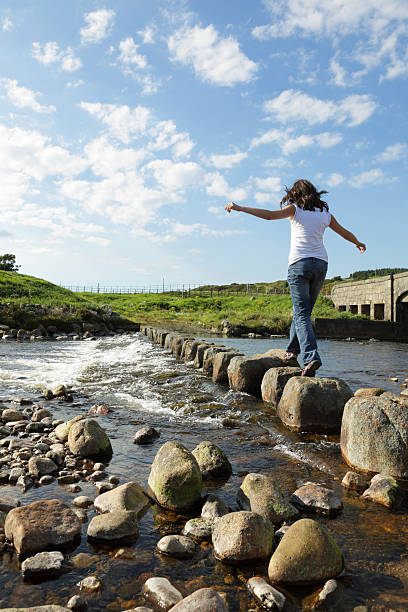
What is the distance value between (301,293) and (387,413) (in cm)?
253

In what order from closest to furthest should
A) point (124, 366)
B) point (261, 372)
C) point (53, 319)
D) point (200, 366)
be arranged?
point (261, 372)
point (200, 366)
point (124, 366)
point (53, 319)

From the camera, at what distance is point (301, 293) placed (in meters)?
5.64

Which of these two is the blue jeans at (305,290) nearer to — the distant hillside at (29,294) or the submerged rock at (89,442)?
the submerged rock at (89,442)

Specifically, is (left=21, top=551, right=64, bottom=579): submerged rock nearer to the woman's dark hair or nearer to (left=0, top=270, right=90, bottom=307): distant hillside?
the woman's dark hair

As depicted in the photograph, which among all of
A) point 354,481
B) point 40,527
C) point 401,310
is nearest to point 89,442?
point 40,527

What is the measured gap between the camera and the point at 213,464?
343 centimetres

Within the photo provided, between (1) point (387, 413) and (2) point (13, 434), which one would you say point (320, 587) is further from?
(2) point (13, 434)

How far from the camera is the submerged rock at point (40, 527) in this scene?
238 cm

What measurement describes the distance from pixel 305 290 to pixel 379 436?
2634mm

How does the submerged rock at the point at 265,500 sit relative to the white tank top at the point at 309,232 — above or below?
below

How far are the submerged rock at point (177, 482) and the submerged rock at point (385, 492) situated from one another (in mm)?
1254

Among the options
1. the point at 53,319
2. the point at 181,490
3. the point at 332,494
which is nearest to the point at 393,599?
the point at 332,494

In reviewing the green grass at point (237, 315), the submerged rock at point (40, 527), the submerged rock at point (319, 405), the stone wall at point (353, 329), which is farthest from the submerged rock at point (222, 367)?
the green grass at point (237, 315)

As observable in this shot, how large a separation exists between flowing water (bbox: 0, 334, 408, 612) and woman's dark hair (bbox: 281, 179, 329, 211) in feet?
9.45
